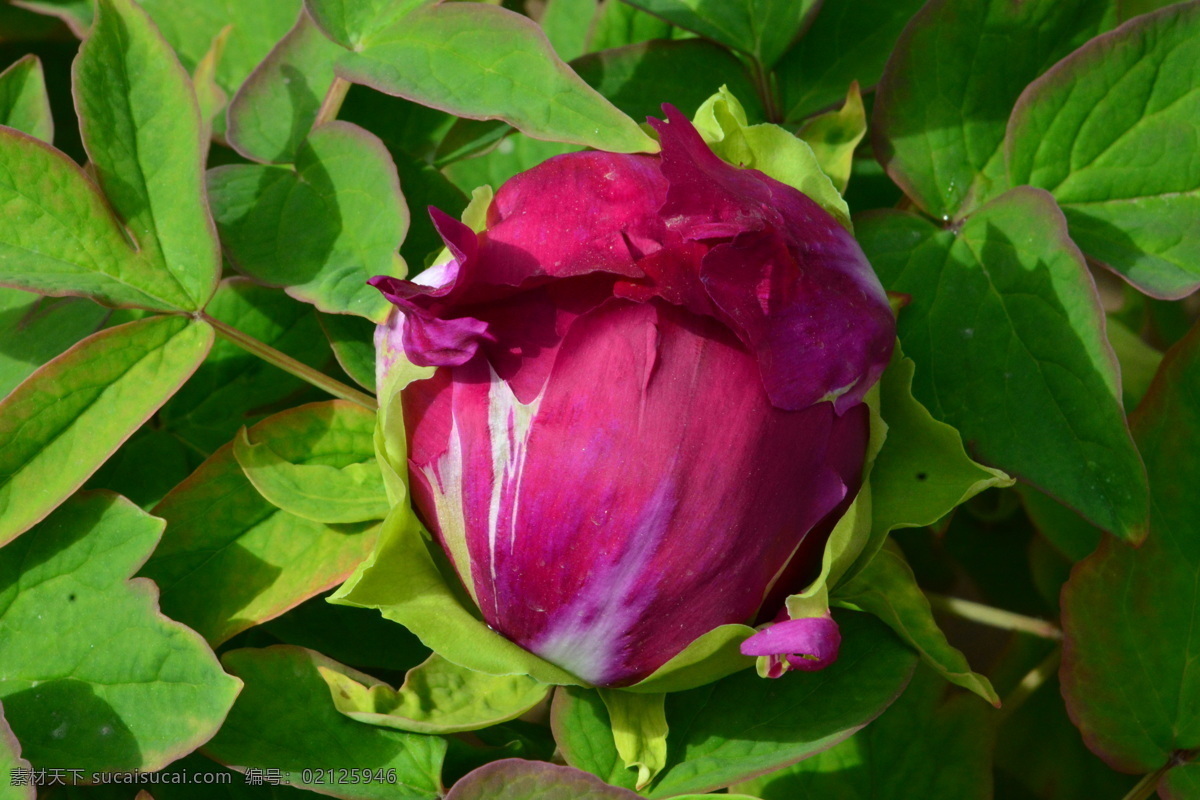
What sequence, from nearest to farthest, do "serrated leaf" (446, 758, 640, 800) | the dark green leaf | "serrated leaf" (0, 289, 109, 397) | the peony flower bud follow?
the peony flower bud → "serrated leaf" (446, 758, 640, 800) → "serrated leaf" (0, 289, 109, 397) → the dark green leaf

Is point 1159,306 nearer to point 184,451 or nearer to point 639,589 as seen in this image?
point 639,589

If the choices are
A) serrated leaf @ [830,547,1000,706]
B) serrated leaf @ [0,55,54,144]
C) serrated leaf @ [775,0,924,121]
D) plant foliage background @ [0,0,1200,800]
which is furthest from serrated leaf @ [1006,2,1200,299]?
serrated leaf @ [0,55,54,144]

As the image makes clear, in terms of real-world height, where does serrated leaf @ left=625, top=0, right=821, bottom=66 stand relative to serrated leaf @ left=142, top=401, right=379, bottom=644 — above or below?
above

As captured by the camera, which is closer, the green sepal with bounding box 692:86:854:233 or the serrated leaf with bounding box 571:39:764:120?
the green sepal with bounding box 692:86:854:233

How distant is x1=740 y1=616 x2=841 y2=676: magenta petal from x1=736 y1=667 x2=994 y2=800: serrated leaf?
222 mm

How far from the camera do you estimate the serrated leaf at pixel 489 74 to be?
53 centimetres

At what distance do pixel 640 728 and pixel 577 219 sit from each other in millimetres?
266

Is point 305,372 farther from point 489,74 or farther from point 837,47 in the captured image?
point 837,47

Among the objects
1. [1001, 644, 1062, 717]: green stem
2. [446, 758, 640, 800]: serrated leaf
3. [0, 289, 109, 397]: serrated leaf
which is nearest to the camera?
[446, 758, 640, 800]: serrated leaf

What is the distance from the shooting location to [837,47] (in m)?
0.71

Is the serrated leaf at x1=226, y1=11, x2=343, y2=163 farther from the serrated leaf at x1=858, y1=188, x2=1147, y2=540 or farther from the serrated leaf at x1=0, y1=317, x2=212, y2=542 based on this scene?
the serrated leaf at x1=858, y1=188, x2=1147, y2=540

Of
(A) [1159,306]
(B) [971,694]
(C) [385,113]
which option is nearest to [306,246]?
(C) [385,113]

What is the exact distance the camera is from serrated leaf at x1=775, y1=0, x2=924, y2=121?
0.71 metres

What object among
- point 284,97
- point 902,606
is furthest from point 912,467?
point 284,97
